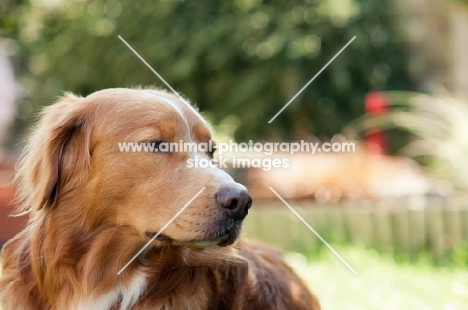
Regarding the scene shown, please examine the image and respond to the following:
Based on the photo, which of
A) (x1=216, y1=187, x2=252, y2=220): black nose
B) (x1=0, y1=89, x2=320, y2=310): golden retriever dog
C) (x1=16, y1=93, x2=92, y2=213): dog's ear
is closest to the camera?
(x1=216, y1=187, x2=252, y2=220): black nose

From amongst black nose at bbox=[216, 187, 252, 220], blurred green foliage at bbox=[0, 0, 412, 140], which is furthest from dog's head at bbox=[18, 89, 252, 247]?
blurred green foliage at bbox=[0, 0, 412, 140]

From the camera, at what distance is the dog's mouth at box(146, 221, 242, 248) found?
2930 mm

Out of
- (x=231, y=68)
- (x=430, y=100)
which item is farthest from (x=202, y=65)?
(x=430, y=100)

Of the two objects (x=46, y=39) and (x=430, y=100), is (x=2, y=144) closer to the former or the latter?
(x=46, y=39)

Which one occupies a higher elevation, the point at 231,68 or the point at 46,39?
the point at 46,39

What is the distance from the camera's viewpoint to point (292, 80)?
12.2 m

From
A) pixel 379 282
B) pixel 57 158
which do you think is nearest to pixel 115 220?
pixel 57 158

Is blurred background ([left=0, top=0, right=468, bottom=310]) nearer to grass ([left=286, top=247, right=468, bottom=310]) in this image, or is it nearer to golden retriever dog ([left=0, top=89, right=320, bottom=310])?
grass ([left=286, top=247, right=468, bottom=310])

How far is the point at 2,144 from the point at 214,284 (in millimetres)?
14457

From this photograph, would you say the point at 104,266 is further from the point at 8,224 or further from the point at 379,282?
the point at 8,224

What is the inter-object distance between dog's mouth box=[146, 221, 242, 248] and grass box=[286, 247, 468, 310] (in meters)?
1.66

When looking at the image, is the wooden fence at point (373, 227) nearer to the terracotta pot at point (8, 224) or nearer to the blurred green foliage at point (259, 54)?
the terracotta pot at point (8, 224)

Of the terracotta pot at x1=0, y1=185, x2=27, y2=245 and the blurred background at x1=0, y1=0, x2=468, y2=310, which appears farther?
the blurred background at x1=0, y1=0, x2=468, y2=310

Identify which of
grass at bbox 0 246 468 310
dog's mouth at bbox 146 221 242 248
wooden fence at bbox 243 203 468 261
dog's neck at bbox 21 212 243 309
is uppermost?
dog's mouth at bbox 146 221 242 248
